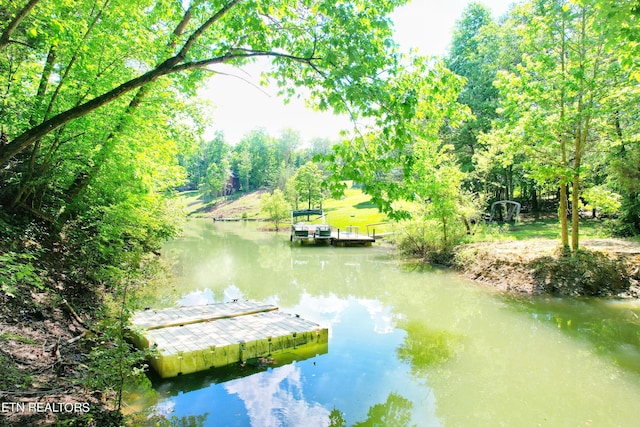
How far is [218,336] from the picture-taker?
734cm

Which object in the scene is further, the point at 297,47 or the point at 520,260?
the point at 520,260

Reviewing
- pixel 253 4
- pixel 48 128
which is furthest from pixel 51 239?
pixel 253 4

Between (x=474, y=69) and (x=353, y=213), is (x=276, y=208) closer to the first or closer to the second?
(x=353, y=213)

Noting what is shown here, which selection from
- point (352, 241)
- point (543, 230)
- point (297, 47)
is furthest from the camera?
point (352, 241)

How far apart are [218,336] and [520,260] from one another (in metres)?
11.3

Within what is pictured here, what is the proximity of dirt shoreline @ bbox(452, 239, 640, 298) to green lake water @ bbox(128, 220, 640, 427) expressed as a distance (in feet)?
3.07

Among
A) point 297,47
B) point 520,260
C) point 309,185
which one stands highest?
point 309,185

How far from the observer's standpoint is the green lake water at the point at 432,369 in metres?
5.55

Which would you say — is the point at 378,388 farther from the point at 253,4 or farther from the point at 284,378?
the point at 253,4

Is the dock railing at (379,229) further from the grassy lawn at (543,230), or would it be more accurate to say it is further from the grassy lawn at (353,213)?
the grassy lawn at (543,230)

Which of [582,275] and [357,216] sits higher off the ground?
[357,216]

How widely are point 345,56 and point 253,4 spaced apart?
56.8 inches

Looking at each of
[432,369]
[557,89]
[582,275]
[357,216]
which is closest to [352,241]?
[582,275]

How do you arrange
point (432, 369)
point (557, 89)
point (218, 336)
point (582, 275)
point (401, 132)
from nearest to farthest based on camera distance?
1. point (401, 132)
2. point (432, 369)
3. point (218, 336)
4. point (582, 275)
5. point (557, 89)
